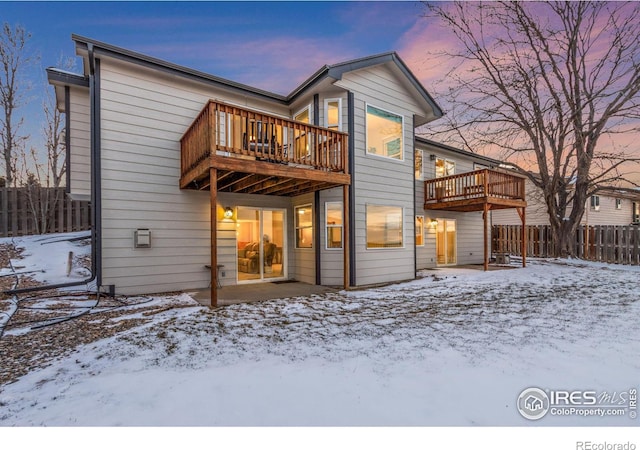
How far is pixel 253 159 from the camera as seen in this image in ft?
18.0

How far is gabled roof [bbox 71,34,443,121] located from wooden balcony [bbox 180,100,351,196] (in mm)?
923

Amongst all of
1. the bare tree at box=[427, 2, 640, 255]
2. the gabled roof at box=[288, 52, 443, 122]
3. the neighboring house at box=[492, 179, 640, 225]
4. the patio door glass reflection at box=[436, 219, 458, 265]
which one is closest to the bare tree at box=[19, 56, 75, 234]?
the gabled roof at box=[288, 52, 443, 122]

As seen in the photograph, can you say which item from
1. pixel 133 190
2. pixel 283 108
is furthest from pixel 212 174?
pixel 283 108

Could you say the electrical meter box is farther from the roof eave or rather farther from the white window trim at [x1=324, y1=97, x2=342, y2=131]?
the white window trim at [x1=324, y1=97, x2=342, y2=131]

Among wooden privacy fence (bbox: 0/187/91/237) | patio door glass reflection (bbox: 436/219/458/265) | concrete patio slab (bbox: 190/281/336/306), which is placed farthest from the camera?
patio door glass reflection (bbox: 436/219/458/265)

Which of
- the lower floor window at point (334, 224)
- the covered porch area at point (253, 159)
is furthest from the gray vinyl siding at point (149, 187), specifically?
the lower floor window at point (334, 224)

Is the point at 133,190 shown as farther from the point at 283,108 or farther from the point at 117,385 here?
the point at 117,385

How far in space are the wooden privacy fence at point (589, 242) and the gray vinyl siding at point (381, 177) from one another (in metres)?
8.11

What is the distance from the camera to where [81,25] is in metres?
6.42

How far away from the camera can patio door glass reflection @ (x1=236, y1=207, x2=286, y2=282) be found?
769 cm

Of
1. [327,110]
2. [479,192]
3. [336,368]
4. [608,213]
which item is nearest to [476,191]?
[479,192]

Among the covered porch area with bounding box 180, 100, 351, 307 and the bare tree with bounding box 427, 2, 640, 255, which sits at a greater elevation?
the bare tree with bounding box 427, 2, 640, 255

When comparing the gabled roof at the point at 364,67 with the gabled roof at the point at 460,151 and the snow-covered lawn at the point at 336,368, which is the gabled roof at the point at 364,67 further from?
the snow-covered lawn at the point at 336,368

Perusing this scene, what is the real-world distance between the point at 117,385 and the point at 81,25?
25.4ft
